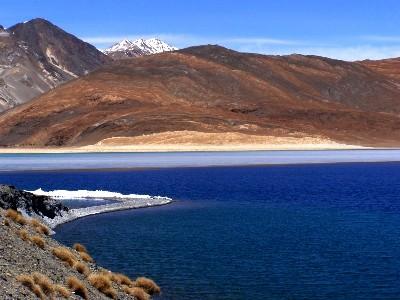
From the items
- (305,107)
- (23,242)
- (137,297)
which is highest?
(305,107)

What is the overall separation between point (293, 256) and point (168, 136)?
12798 cm

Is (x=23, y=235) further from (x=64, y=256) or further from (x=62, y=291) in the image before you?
(x=62, y=291)

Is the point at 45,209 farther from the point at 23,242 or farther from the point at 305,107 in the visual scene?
the point at 305,107

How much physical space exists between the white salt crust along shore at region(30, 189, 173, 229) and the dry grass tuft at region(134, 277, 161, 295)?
15.4 m

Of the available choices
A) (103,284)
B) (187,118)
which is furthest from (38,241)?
(187,118)

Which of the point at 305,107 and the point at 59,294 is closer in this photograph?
the point at 59,294

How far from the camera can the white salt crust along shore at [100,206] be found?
38.8 metres

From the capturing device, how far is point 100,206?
45.2 m

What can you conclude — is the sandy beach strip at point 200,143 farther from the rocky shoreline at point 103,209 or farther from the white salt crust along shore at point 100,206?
the rocky shoreline at point 103,209

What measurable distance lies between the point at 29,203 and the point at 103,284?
1741 centimetres

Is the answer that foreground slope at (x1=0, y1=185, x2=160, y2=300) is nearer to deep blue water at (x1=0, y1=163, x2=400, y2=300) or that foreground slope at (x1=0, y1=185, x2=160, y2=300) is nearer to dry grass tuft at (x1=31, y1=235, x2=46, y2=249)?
dry grass tuft at (x1=31, y1=235, x2=46, y2=249)

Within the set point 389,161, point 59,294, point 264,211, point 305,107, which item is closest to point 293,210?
point 264,211

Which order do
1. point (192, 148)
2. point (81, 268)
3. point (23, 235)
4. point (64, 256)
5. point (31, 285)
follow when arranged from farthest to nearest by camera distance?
point (192, 148), point (23, 235), point (64, 256), point (81, 268), point (31, 285)

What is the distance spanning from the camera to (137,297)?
20.2m
